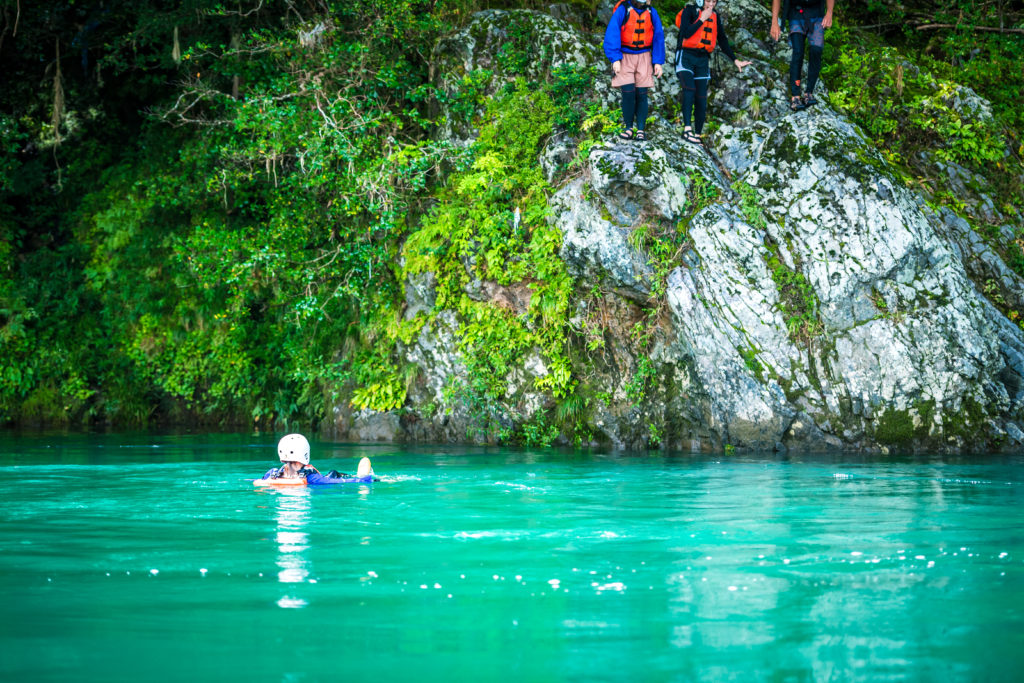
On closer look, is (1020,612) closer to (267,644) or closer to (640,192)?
(267,644)

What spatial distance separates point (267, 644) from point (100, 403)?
16952 millimetres

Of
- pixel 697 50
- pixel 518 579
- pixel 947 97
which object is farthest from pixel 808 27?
pixel 518 579

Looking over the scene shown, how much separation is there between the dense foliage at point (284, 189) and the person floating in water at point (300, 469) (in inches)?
215

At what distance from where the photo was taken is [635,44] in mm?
14203

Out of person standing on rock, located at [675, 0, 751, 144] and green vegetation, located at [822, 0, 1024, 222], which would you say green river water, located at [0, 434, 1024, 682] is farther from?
green vegetation, located at [822, 0, 1024, 222]

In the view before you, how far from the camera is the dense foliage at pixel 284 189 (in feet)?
52.4

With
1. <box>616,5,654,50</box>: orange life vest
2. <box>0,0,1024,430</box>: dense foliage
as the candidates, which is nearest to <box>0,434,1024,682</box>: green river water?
<box>0,0,1024,430</box>: dense foliage

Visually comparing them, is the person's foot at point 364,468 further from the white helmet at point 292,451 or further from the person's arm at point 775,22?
the person's arm at point 775,22

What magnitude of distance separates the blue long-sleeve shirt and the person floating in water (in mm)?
7468

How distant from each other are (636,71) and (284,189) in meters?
6.93

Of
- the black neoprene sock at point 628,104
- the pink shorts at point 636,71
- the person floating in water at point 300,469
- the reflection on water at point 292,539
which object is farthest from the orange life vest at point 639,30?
the reflection on water at point 292,539

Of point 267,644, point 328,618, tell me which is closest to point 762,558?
point 328,618

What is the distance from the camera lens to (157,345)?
1953 cm

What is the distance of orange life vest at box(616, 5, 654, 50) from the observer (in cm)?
1417
